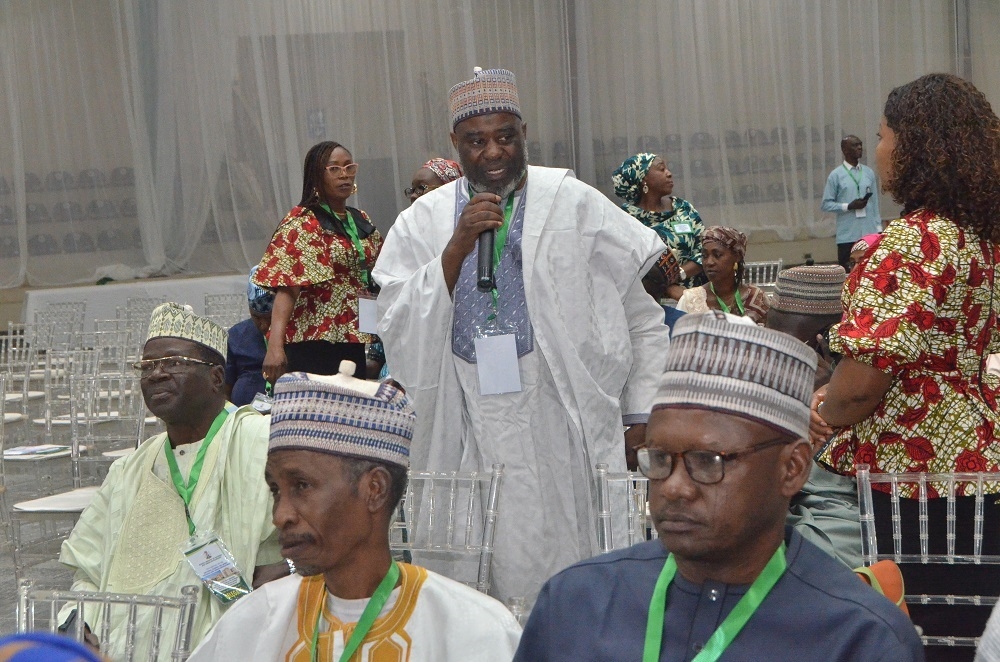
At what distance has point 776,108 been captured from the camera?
1474 cm

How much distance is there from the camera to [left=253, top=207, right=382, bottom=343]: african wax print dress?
555 cm

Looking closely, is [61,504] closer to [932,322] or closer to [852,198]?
[932,322]

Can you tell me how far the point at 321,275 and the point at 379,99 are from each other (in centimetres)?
947

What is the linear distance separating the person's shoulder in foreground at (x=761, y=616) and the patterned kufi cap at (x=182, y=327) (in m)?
1.79

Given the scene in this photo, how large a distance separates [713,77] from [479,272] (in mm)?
12125

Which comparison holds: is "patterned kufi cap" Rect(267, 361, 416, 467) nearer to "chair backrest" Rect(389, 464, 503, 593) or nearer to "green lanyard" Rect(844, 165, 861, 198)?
"chair backrest" Rect(389, 464, 503, 593)

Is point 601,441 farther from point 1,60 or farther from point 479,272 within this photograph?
point 1,60

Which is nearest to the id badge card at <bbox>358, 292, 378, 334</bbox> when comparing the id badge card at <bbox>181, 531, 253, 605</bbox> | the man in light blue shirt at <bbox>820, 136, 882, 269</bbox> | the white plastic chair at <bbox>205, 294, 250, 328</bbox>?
the id badge card at <bbox>181, 531, 253, 605</bbox>

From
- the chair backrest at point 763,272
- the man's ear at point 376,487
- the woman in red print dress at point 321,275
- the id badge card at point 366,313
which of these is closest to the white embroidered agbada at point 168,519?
the man's ear at point 376,487

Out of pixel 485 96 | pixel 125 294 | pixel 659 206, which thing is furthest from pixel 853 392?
pixel 125 294

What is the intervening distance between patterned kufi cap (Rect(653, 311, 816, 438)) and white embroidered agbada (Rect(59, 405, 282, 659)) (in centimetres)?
166

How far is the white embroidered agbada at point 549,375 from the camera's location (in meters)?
3.39

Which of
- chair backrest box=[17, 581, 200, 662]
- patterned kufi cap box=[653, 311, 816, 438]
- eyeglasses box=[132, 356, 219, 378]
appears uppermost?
patterned kufi cap box=[653, 311, 816, 438]

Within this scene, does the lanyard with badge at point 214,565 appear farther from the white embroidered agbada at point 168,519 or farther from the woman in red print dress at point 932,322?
the woman in red print dress at point 932,322
